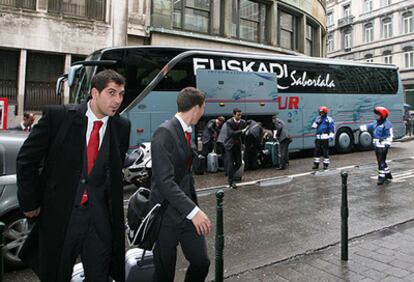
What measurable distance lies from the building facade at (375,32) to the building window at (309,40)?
20602 mm

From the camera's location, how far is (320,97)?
14.6m

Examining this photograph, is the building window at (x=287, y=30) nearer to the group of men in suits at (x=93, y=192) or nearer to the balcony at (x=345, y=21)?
the group of men in suits at (x=93, y=192)

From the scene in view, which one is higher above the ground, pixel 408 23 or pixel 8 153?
pixel 408 23

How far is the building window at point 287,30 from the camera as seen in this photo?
2408cm

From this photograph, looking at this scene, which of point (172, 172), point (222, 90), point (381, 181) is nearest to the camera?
point (172, 172)

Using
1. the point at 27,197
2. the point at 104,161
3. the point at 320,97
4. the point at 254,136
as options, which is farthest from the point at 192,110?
the point at 320,97

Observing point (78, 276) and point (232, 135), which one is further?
point (232, 135)

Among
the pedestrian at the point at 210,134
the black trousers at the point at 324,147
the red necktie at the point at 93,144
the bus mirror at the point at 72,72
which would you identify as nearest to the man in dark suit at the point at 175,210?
the red necktie at the point at 93,144

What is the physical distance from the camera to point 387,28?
147ft

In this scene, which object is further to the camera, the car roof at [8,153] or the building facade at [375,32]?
the building facade at [375,32]

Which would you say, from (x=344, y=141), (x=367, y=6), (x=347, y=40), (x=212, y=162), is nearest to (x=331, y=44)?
(x=347, y=40)

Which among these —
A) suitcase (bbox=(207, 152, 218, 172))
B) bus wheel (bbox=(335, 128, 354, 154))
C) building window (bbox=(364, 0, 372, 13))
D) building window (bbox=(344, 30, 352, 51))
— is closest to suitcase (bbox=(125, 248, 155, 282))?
suitcase (bbox=(207, 152, 218, 172))

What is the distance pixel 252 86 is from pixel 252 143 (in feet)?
6.78

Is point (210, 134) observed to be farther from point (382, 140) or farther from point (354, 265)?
point (354, 265)
